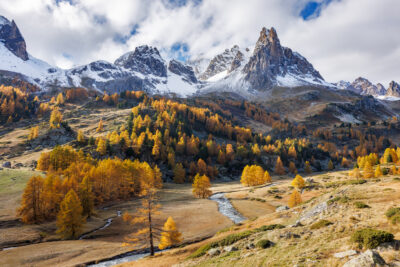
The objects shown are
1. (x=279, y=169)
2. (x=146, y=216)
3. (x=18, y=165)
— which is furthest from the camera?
(x=279, y=169)

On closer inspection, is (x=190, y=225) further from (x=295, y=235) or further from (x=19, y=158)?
(x=19, y=158)

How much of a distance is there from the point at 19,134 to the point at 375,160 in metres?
221

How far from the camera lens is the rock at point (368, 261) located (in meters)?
11.9

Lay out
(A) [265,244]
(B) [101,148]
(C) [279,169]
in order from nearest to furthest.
→ (A) [265,244]
(B) [101,148]
(C) [279,169]

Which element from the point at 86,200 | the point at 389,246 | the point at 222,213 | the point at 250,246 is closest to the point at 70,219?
the point at 86,200

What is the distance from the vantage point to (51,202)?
54562 millimetres

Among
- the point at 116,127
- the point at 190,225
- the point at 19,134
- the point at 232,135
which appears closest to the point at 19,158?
the point at 19,134

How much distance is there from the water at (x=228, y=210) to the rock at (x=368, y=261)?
141ft

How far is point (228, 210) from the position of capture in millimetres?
64688

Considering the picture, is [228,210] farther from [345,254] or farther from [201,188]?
[345,254]

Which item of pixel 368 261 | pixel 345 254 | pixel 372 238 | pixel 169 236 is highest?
pixel 372 238

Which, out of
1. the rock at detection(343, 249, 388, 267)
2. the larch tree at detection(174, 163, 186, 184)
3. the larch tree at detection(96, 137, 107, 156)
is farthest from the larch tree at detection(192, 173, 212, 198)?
the rock at detection(343, 249, 388, 267)

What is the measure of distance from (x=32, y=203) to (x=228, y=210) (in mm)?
50300

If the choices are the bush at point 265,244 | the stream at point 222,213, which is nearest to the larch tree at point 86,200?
the stream at point 222,213
